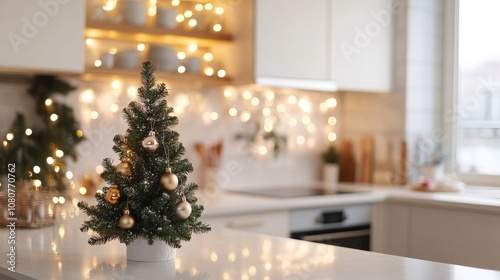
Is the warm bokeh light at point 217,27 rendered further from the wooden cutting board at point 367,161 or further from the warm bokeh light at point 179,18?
the wooden cutting board at point 367,161

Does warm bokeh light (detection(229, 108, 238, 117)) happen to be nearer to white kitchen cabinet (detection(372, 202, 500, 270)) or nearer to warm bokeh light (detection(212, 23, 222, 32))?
warm bokeh light (detection(212, 23, 222, 32))

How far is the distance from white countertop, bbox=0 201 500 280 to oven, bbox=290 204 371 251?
1.35 metres

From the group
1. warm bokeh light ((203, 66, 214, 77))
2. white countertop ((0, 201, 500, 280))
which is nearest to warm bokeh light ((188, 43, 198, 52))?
warm bokeh light ((203, 66, 214, 77))

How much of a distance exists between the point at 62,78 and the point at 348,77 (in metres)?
1.60

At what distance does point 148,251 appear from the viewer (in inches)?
69.0

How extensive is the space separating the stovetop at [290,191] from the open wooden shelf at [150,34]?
0.83m

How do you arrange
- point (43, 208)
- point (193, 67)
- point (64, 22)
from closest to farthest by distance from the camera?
point (43, 208)
point (64, 22)
point (193, 67)

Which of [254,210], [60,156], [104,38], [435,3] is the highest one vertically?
[435,3]

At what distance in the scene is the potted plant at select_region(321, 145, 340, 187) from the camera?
14.2ft

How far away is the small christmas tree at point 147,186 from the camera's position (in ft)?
5.64

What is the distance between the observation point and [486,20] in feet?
13.5

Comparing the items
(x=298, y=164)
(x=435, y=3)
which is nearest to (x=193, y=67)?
(x=298, y=164)

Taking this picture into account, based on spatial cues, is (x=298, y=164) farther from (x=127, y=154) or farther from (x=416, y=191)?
(x=127, y=154)

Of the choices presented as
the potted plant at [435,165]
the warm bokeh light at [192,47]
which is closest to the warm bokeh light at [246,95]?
the warm bokeh light at [192,47]
